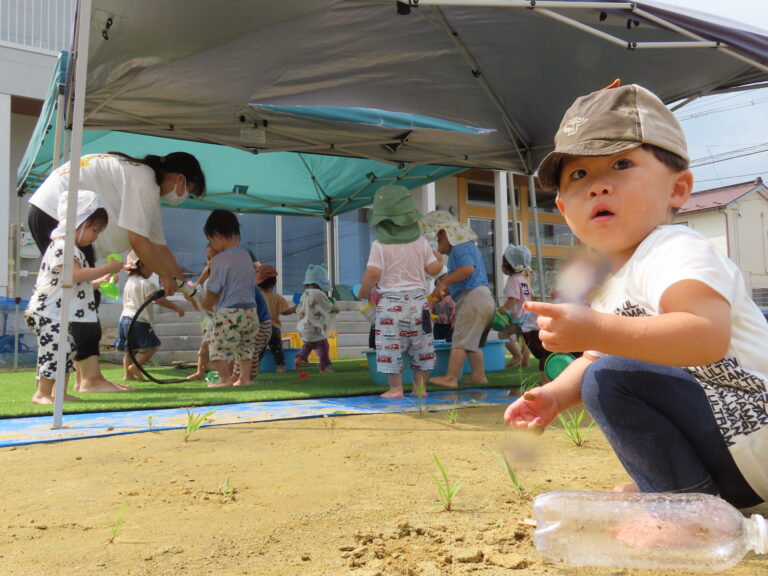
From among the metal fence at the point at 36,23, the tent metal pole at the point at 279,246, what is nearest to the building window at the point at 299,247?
the tent metal pole at the point at 279,246

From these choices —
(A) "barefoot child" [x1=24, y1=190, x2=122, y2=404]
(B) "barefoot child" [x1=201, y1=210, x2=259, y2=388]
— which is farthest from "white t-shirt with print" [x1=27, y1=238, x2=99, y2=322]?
(B) "barefoot child" [x1=201, y1=210, x2=259, y2=388]

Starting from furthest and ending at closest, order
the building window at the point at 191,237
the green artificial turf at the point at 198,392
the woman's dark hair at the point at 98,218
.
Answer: the building window at the point at 191,237, the woman's dark hair at the point at 98,218, the green artificial turf at the point at 198,392

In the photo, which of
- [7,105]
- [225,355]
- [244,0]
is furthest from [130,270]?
[7,105]

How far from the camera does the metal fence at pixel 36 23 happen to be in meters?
9.21

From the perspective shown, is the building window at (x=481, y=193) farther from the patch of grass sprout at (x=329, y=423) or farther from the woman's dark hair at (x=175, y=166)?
the patch of grass sprout at (x=329, y=423)

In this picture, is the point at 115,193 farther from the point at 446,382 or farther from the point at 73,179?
the point at 446,382

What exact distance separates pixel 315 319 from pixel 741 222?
24840 millimetres

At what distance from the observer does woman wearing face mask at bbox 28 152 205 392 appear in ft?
12.7

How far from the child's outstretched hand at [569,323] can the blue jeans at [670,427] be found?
293mm

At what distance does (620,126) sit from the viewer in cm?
102

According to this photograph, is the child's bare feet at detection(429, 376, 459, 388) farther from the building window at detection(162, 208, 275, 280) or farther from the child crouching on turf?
the building window at detection(162, 208, 275, 280)

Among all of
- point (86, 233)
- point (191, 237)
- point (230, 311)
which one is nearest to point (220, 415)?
point (86, 233)

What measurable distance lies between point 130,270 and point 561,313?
18.2ft

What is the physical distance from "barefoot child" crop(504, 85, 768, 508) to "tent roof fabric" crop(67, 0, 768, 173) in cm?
230
